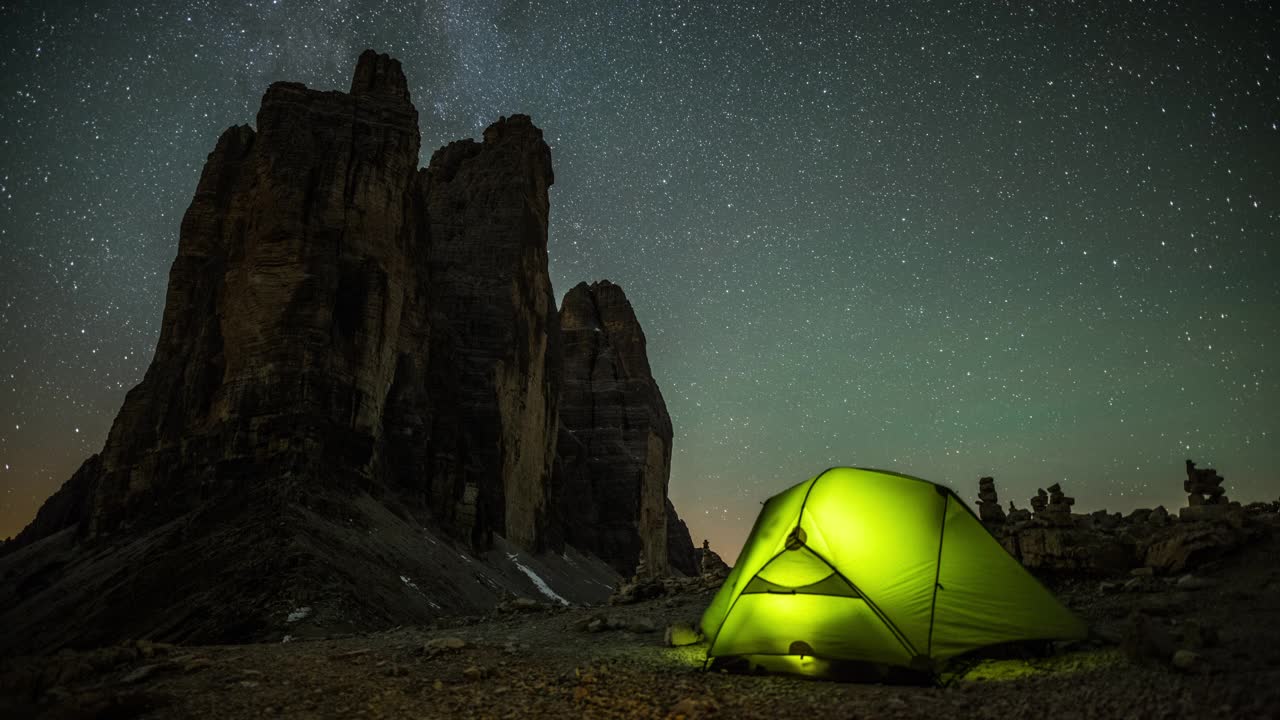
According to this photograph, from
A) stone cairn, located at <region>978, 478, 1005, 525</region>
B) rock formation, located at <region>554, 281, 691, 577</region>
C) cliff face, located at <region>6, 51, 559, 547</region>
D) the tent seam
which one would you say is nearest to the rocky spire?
rock formation, located at <region>554, 281, 691, 577</region>

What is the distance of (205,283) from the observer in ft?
167

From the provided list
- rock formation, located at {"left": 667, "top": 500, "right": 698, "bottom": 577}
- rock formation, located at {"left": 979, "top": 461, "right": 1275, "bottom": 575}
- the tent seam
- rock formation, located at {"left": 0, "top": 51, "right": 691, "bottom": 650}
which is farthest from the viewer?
rock formation, located at {"left": 667, "top": 500, "right": 698, "bottom": 577}

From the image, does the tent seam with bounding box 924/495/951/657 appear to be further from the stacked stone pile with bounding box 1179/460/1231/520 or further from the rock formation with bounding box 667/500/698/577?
the rock formation with bounding box 667/500/698/577

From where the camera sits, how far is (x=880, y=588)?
8742 mm

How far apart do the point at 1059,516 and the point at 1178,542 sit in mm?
2168

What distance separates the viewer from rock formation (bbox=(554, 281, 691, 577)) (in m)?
86.4

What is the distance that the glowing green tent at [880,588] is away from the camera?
841cm

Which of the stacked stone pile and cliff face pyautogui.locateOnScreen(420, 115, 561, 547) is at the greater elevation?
cliff face pyautogui.locateOnScreen(420, 115, 561, 547)

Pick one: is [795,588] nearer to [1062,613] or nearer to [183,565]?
[1062,613]

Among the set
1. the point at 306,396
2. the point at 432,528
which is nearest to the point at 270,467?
the point at 306,396

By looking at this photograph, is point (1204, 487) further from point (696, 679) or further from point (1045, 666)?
point (696, 679)

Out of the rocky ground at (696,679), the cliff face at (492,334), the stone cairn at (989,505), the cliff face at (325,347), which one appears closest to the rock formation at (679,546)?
the cliff face at (492,334)

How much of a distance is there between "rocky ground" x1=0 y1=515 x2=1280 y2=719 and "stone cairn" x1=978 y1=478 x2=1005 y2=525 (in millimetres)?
Answer: 3784

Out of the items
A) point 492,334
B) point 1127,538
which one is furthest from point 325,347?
point 1127,538
